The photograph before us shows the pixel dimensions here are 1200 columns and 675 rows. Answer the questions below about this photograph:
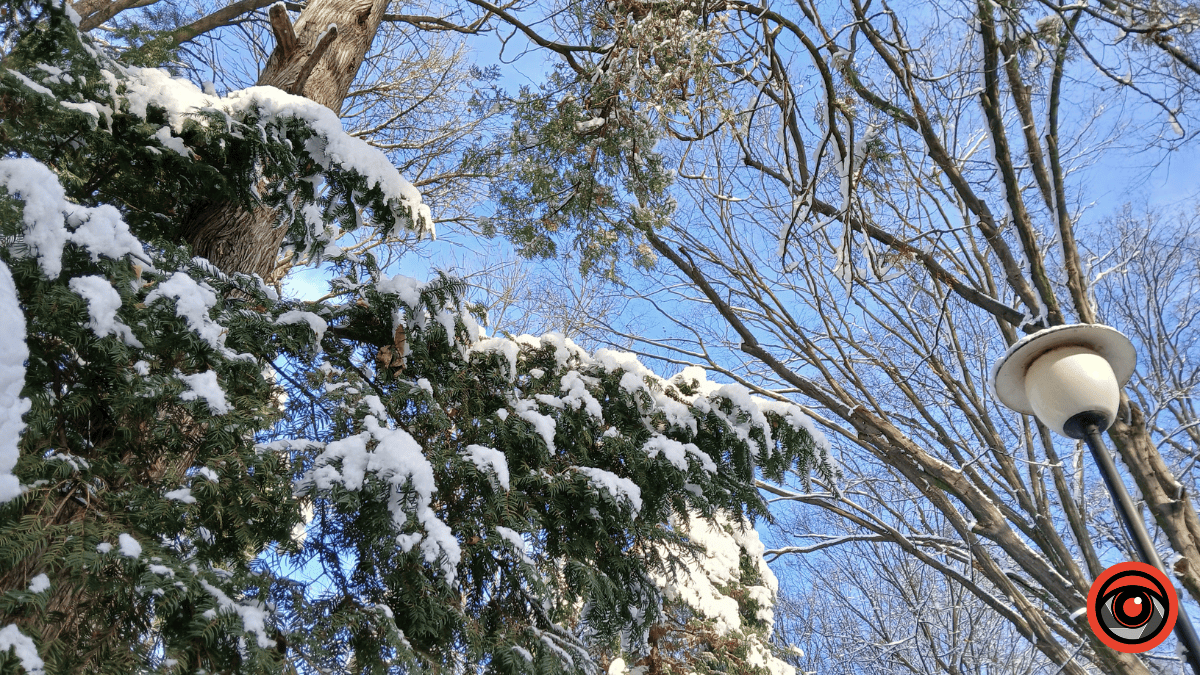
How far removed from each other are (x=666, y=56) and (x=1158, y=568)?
326 centimetres

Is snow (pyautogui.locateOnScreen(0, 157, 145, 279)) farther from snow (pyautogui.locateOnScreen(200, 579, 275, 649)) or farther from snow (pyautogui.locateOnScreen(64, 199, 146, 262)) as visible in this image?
snow (pyautogui.locateOnScreen(200, 579, 275, 649))

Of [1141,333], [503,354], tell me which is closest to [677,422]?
[503,354]

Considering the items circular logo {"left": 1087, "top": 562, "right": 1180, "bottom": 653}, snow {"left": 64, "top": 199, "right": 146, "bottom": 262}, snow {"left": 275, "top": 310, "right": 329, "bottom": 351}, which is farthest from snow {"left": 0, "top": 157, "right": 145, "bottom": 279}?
circular logo {"left": 1087, "top": 562, "right": 1180, "bottom": 653}

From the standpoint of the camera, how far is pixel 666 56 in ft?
13.3

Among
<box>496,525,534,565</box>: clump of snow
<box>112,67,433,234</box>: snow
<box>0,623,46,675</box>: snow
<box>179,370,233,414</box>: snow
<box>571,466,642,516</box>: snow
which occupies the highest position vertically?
<box>112,67,433,234</box>: snow

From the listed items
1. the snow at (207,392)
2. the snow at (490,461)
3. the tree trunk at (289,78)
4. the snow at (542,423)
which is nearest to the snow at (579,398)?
the snow at (542,423)

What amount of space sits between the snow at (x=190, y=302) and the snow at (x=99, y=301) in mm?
133

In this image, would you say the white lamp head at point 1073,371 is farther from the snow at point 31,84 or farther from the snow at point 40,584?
the snow at point 31,84

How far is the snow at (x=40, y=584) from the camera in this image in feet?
5.44

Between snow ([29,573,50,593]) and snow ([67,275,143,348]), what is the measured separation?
652mm

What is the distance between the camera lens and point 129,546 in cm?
179

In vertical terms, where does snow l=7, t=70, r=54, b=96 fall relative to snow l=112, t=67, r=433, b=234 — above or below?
below

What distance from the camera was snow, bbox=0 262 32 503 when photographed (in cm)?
173

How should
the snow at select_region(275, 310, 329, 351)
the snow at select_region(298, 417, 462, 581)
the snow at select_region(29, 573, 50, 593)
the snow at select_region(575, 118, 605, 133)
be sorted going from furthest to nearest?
1. the snow at select_region(575, 118, 605, 133)
2. the snow at select_region(275, 310, 329, 351)
3. the snow at select_region(298, 417, 462, 581)
4. the snow at select_region(29, 573, 50, 593)
